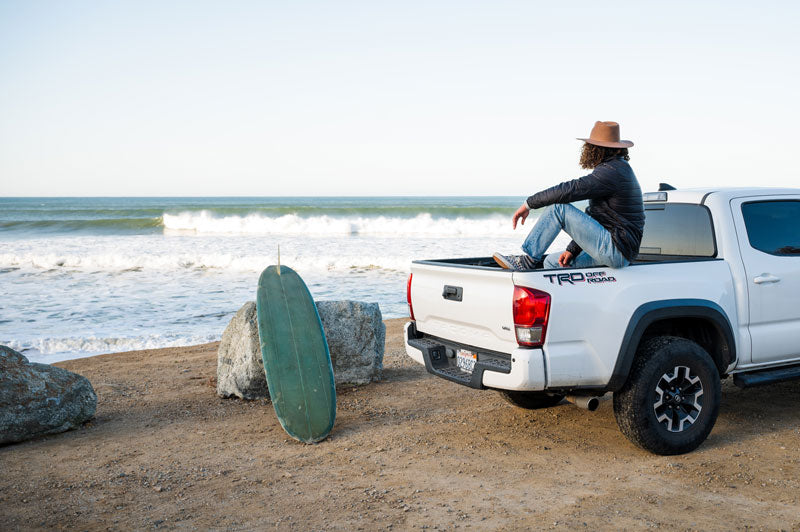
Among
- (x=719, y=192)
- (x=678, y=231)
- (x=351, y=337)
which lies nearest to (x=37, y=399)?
(x=351, y=337)

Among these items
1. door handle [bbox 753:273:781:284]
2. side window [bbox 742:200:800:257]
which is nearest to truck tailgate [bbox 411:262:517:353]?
door handle [bbox 753:273:781:284]

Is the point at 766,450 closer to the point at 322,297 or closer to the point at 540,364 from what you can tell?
the point at 540,364

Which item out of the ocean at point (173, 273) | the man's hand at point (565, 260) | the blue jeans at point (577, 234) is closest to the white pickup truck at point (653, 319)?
the blue jeans at point (577, 234)

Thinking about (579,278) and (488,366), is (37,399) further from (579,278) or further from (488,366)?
(579,278)

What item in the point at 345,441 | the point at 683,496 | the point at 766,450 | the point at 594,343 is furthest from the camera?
the point at 345,441

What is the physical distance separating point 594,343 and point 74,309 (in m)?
10.4

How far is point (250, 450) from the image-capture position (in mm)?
4938

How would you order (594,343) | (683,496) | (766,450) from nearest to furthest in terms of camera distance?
(683,496), (594,343), (766,450)

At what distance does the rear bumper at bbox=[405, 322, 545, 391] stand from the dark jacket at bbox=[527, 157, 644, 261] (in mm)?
1112

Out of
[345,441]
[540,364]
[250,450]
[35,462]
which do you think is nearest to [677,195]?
[540,364]

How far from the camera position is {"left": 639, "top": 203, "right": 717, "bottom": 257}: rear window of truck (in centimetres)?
504

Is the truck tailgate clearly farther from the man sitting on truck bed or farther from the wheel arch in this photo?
the wheel arch

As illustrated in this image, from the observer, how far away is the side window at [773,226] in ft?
16.6

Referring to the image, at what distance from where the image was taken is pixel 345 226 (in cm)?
3578
